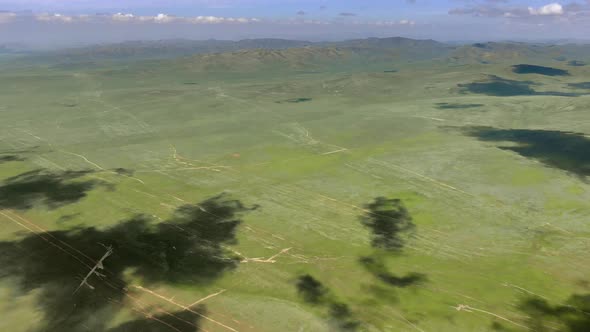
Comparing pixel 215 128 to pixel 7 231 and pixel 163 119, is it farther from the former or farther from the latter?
pixel 7 231

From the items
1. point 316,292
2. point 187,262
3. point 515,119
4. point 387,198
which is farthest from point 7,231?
point 515,119

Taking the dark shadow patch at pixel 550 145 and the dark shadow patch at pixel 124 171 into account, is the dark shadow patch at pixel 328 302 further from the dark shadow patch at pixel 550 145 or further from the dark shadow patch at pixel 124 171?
the dark shadow patch at pixel 550 145

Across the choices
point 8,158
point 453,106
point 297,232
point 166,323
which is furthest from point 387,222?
point 453,106

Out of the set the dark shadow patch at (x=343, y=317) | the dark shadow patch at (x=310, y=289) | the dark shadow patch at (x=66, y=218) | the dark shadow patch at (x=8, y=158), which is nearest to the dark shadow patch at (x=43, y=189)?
the dark shadow patch at (x=66, y=218)

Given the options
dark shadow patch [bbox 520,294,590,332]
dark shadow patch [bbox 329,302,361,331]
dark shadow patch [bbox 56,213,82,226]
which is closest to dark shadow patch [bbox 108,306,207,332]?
dark shadow patch [bbox 329,302,361,331]

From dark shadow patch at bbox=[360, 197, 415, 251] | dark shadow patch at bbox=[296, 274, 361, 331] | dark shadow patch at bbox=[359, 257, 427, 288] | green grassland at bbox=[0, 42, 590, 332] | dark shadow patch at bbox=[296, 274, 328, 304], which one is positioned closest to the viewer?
dark shadow patch at bbox=[296, 274, 361, 331]

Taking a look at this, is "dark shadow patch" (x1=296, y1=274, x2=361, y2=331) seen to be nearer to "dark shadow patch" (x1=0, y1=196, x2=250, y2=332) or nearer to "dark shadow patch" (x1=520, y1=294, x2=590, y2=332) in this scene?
"dark shadow patch" (x1=0, y1=196, x2=250, y2=332)

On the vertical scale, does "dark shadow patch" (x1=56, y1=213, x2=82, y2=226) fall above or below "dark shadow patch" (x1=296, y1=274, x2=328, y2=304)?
above
